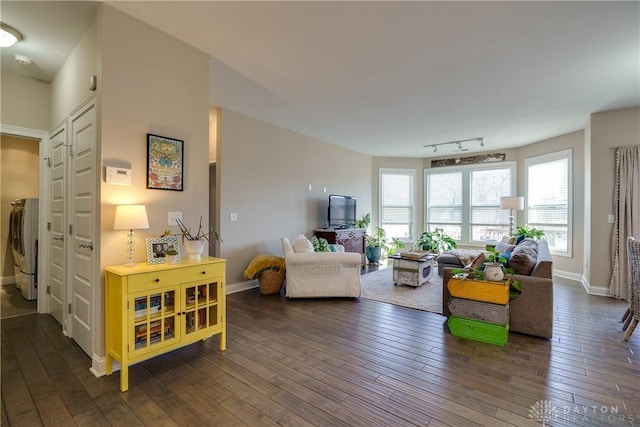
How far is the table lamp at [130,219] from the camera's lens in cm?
223

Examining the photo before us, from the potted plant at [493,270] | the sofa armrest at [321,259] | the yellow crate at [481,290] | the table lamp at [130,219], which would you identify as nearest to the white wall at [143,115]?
the table lamp at [130,219]

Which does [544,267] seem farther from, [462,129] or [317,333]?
[462,129]

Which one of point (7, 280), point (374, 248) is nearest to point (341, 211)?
point (374, 248)

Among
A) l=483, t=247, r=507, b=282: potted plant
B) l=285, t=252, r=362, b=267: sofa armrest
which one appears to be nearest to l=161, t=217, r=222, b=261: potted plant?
l=285, t=252, r=362, b=267: sofa armrest

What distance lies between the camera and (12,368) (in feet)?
7.77

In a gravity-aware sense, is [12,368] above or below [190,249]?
below

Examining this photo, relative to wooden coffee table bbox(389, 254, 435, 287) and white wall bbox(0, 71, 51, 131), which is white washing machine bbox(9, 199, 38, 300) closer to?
white wall bbox(0, 71, 51, 131)

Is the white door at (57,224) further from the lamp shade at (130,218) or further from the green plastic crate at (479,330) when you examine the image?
the green plastic crate at (479,330)

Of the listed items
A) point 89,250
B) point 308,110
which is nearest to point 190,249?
point 89,250

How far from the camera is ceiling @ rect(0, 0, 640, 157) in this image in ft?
7.54

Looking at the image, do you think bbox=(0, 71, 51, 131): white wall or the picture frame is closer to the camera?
the picture frame

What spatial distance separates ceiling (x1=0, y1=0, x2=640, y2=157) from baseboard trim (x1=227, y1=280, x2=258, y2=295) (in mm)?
2725

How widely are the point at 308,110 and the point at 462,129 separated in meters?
2.94

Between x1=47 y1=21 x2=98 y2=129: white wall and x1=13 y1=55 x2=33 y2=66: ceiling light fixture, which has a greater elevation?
x1=13 y1=55 x2=33 y2=66: ceiling light fixture
